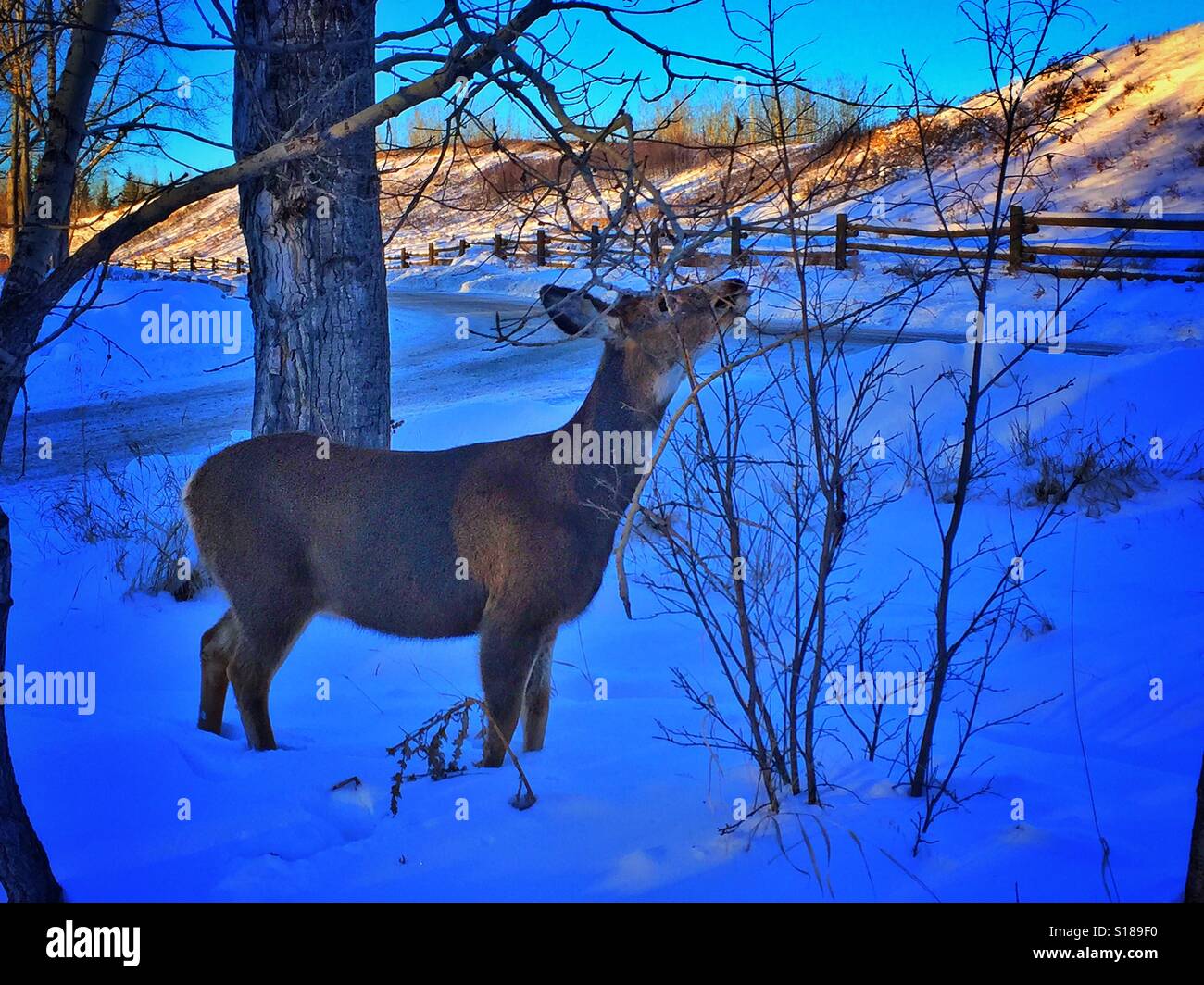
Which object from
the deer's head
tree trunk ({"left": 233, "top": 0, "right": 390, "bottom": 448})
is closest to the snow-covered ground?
tree trunk ({"left": 233, "top": 0, "right": 390, "bottom": 448})

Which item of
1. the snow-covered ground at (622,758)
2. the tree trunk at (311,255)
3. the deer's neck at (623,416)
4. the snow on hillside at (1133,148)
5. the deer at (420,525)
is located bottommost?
the snow-covered ground at (622,758)

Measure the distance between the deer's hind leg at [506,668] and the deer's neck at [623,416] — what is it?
0.89m

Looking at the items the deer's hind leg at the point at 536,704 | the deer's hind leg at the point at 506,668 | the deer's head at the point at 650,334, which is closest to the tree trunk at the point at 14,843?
the deer's hind leg at the point at 506,668

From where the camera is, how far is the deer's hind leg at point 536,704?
16.4 ft

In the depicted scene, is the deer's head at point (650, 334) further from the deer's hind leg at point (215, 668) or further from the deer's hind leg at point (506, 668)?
the deer's hind leg at point (215, 668)

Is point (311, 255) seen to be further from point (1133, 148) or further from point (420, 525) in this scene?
point (1133, 148)

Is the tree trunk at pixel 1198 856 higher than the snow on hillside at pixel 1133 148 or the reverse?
the reverse

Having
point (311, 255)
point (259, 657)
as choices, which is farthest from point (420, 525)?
point (311, 255)

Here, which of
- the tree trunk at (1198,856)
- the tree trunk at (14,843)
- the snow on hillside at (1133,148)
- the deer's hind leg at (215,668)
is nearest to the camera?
the tree trunk at (1198,856)

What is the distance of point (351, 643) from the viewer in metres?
7.12

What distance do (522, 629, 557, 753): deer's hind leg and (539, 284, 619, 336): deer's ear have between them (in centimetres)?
155

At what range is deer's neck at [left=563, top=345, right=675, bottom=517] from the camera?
5180mm
